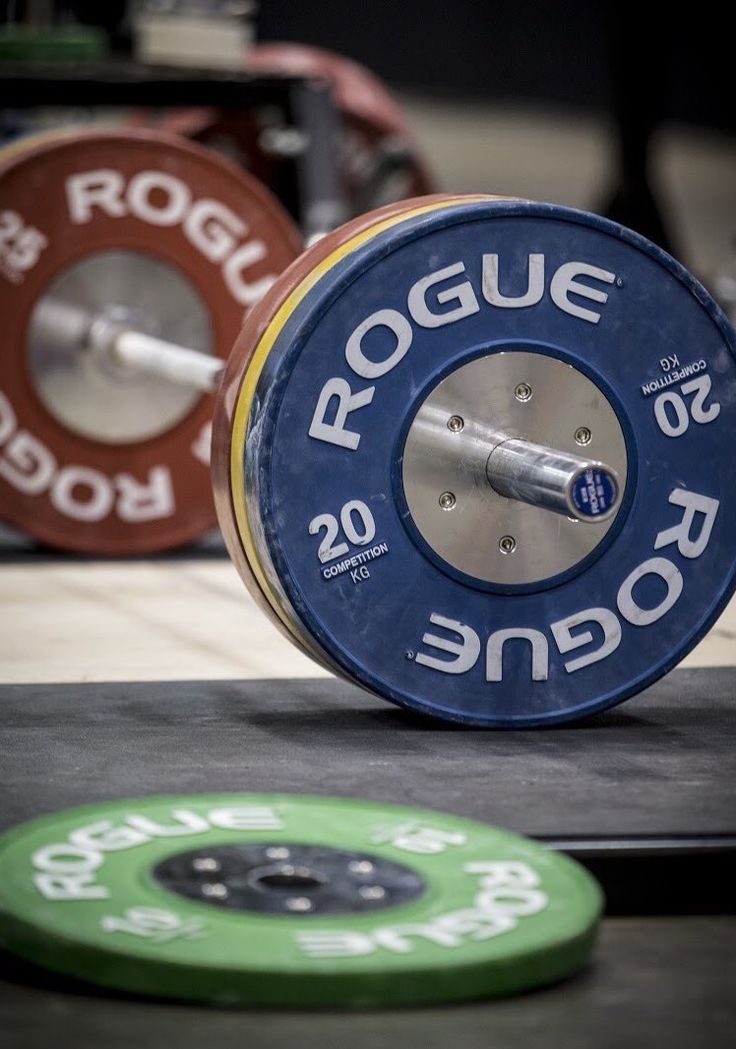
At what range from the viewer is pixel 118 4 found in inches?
220

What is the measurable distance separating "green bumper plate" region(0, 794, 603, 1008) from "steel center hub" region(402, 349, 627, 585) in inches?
16.5

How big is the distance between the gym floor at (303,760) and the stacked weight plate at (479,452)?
0.34ft

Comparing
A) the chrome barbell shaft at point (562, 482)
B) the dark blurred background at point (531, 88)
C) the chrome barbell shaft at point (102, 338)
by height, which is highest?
the dark blurred background at point (531, 88)

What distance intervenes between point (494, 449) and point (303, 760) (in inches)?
15.4

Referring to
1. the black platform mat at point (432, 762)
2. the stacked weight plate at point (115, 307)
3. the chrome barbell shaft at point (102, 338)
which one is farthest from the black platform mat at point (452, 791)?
the stacked weight plate at point (115, 307)

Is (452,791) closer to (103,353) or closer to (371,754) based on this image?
(371,754)

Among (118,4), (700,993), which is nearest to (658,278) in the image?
(700,993)

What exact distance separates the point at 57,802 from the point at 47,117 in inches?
176

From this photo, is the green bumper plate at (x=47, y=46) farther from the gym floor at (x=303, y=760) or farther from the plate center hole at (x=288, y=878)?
the plate center hole at (x=288, y=878)

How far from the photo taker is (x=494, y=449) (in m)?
2.06

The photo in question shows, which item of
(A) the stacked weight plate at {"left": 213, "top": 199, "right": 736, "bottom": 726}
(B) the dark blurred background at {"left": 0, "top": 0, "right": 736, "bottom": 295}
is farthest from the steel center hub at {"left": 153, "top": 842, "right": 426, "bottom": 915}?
(B) the dark blurred background at {"left": 0, "top": 0, "right": 736, "bottom": 295}

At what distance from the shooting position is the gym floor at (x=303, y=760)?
1.41 meters

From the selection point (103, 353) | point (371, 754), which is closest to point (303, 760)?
point (371, 754)

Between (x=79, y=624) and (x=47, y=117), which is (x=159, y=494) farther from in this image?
(x=47, y=117)
